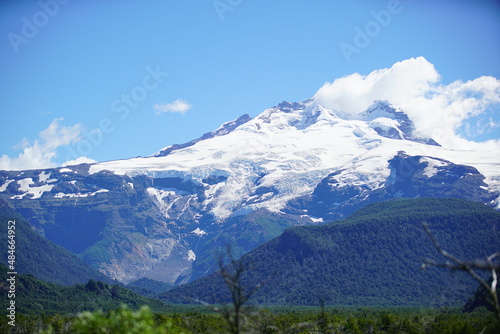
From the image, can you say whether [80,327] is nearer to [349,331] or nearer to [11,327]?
[11,327]

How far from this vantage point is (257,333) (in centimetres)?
4578

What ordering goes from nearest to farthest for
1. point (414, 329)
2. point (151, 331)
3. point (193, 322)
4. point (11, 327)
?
point (151, 331) → point (11, 327) → point (414, 329) → point (193, 322)

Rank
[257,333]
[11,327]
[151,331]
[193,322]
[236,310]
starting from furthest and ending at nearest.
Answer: [193,322]
[11,327]
[257,333]
[236,310]
[151,331]

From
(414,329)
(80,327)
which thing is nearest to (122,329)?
(80,327)

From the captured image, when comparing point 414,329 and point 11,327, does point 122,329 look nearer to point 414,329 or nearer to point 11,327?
point 11,327

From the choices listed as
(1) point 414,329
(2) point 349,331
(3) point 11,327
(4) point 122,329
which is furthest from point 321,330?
(4) point 122,329

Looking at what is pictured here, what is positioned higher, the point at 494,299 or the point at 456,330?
the point at 494,299

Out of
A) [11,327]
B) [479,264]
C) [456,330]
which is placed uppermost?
[11,327]

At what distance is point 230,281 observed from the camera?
45.8 m

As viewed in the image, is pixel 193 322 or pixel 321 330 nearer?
pixel 321 330

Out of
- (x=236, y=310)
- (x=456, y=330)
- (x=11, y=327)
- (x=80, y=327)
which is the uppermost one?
(x=11, y=327)

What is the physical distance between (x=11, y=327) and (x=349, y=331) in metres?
95.5

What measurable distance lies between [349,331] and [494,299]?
151 m

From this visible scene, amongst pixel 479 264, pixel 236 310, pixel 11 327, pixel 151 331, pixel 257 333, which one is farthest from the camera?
pixel 11 327
